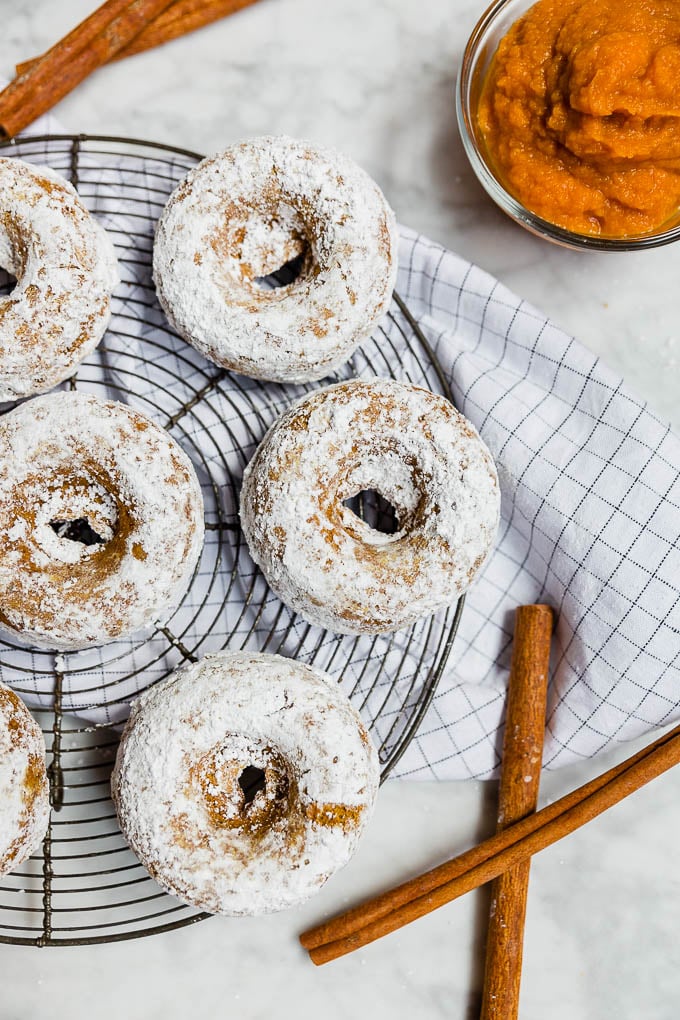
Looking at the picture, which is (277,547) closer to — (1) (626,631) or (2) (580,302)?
(1) (626,631)

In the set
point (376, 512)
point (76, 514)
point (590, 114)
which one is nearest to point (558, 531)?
point (376, 512)

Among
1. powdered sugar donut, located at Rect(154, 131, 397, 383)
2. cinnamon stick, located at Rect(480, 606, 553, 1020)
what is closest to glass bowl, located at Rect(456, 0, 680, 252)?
powdered sugar donut, located at Rect(154, 131, 397, 383)

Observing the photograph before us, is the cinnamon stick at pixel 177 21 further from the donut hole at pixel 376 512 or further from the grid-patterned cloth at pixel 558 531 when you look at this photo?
the donut hole at pixel 376 512

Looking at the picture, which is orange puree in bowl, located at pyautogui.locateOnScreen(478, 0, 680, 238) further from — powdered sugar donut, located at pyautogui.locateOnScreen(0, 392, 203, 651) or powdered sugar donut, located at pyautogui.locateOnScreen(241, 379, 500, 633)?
powdered sugar donut, located at pyautogui.locateOnScreen(0, 392, 203, 651)

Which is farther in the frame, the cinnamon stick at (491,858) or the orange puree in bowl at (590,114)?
the cinnamon stick at (491,858)

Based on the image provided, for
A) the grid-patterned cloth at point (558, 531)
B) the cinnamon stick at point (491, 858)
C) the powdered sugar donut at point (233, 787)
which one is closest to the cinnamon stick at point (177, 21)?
the grid-patterned cloth at point (558, 531)
